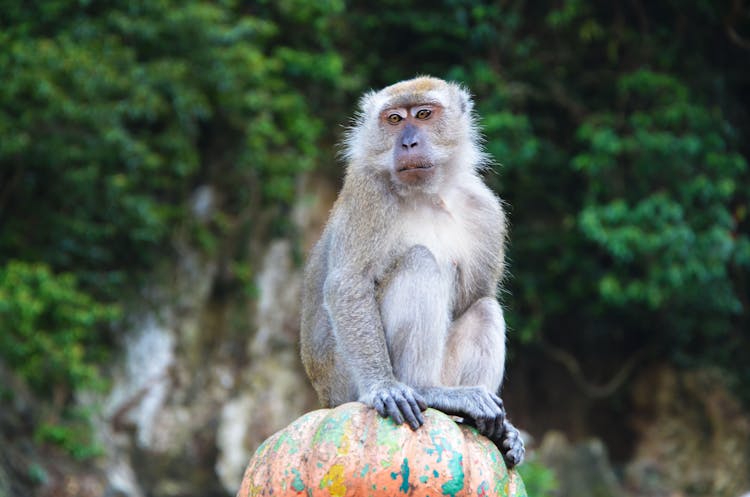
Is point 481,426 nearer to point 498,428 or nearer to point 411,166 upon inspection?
point 498,428

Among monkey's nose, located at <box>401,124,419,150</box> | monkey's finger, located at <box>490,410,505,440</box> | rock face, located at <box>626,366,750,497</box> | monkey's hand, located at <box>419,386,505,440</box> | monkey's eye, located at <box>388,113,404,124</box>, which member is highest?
monkey's eye, located at <box>388,113,404,124</box>

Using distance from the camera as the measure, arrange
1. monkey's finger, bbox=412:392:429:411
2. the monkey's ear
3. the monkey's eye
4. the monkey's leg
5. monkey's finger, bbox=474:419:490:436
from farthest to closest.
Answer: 1. the monkey's ear
2. the monkey's eye
3. the monkey's leg
4. monkey's finger, bbox=474:419:490:436
5. monkey's finger, bbox=412:392:429:411

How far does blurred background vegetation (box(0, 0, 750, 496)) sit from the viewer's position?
8.05m

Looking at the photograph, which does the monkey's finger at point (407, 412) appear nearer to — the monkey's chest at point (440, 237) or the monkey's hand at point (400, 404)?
the monkey's hand at point (400, 404)

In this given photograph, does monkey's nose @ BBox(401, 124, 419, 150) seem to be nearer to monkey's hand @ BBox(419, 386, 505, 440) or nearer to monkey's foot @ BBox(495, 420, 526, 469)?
monkey's hand @ BBox(419, 386, 505, 440)

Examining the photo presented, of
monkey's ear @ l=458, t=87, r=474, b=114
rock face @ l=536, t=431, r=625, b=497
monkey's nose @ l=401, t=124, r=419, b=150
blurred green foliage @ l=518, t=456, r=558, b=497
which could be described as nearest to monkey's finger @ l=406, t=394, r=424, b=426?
monkey's nose @ l=401, t=124, r=419, b=150

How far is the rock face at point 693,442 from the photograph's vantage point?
34.3 ft

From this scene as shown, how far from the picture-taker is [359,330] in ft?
12.5

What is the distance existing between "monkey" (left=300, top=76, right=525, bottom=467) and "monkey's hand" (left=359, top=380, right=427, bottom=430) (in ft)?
0.17

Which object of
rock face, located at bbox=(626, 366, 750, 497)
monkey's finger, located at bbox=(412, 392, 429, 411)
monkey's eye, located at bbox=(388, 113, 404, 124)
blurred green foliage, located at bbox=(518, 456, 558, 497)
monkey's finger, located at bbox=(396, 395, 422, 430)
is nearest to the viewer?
monkey's finger, located at bbox=(396, 395, 422, 430)

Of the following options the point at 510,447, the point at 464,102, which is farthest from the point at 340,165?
the point at 510,447

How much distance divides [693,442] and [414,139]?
781cm

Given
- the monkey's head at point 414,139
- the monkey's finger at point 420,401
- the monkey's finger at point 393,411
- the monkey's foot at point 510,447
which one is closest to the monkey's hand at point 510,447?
the monkey's foot at point 510,447

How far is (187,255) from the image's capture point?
9.55 meters
